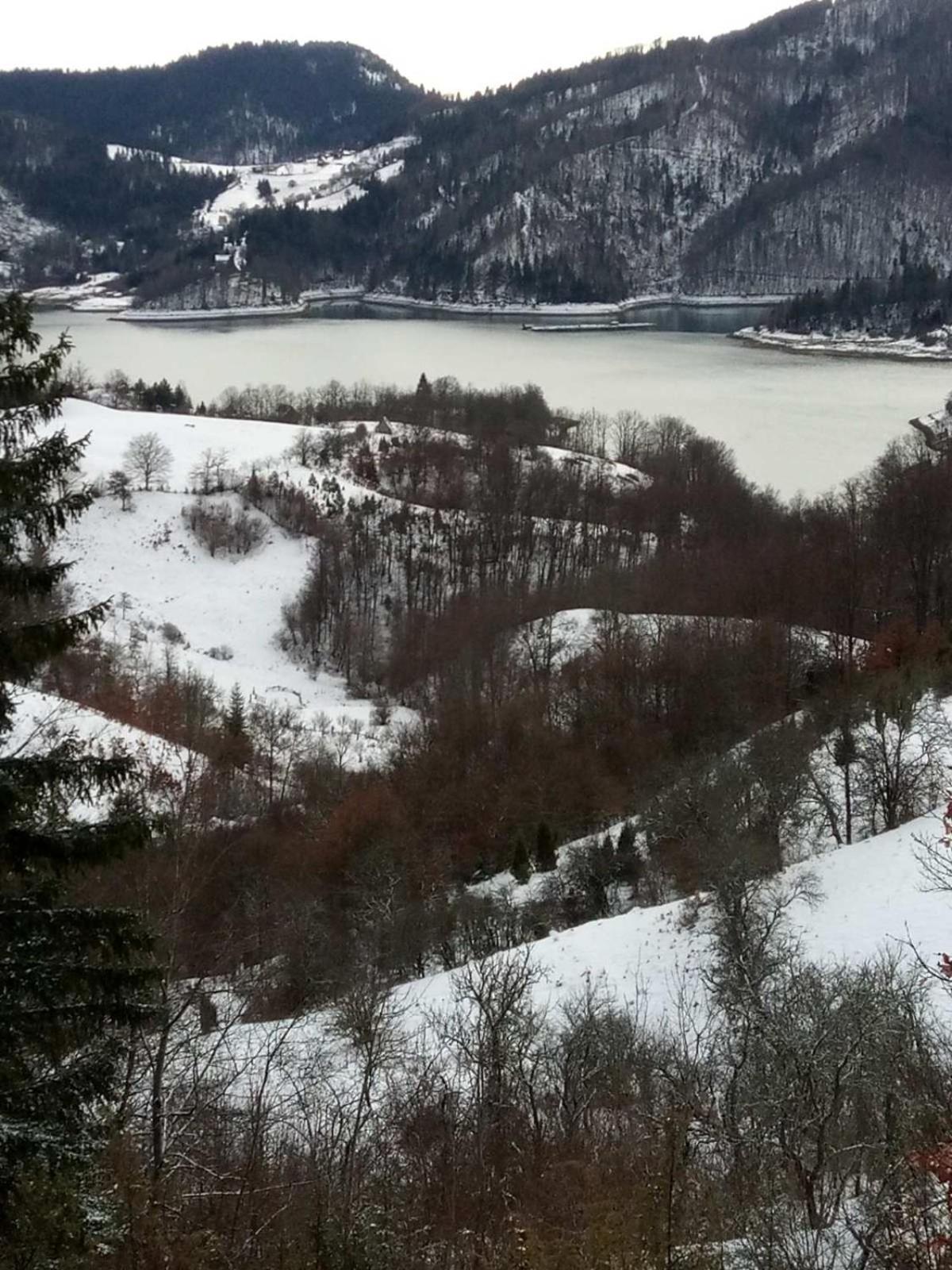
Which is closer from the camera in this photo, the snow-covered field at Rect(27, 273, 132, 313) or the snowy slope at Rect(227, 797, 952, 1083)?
the snowy slope at Rect(227, 797, 952, 1083)

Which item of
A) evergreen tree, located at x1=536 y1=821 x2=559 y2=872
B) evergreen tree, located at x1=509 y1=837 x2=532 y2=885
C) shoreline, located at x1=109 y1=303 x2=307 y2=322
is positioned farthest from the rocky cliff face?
evergreen tree, located at x1=509 y1=837 x2=532 y2=885

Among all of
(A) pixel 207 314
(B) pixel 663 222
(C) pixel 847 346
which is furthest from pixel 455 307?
(C) pixel 847 346

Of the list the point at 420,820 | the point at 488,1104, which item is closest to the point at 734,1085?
the point at 488,1104

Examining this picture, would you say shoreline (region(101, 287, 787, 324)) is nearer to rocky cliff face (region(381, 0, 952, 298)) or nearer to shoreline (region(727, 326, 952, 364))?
rocky cliff face (region(381, 0, 952, 298))

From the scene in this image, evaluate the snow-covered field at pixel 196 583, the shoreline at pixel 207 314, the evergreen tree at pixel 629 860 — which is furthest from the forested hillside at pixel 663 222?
the evergreen tree at pixel 629 860

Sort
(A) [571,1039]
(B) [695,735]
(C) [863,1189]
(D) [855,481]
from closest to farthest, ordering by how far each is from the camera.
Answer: (C) [863,1189]
(A) [571,1039]
(B) [695,735]
(D) [855,481]

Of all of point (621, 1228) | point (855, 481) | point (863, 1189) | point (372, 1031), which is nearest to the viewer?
point (621, 1228)

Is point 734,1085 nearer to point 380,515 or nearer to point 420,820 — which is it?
point 420,820
